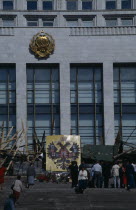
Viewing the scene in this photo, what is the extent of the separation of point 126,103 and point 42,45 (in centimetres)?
953

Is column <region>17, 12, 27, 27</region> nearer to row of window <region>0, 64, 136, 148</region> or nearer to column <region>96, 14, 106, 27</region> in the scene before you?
row of window <region>0, 64, 136, 148</region>

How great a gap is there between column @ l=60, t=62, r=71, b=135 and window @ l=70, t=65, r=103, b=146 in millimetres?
790

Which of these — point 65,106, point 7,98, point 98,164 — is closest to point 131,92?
point 65,106

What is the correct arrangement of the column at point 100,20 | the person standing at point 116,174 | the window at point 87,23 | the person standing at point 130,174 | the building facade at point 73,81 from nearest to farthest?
the person standing at point 130,174
the person standing at point 116,174
the building facade at point 73,81
the column at point 100,20
the window at point 87,23

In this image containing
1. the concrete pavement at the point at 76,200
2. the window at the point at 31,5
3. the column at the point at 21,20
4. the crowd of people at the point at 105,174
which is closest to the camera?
the concrete pavement at the point at 76,200

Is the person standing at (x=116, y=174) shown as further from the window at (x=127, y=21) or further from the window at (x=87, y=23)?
the window at (x=127, y=21)

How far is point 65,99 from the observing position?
6731 cm

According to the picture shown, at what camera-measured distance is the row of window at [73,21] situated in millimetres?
73000

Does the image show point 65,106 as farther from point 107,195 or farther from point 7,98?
point 107,195

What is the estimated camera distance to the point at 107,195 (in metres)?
35.9

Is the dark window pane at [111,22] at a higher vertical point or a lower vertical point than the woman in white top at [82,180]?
higher

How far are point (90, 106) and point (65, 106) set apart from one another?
2.38 meters

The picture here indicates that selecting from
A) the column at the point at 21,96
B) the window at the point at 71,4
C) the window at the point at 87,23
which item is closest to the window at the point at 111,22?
the window at the point at 87,23

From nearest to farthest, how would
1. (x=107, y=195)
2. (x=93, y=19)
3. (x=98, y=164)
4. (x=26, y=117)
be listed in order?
(x=107, y=195), (x=98, y=164), (x=26, y=117), (x=93, y=19)
